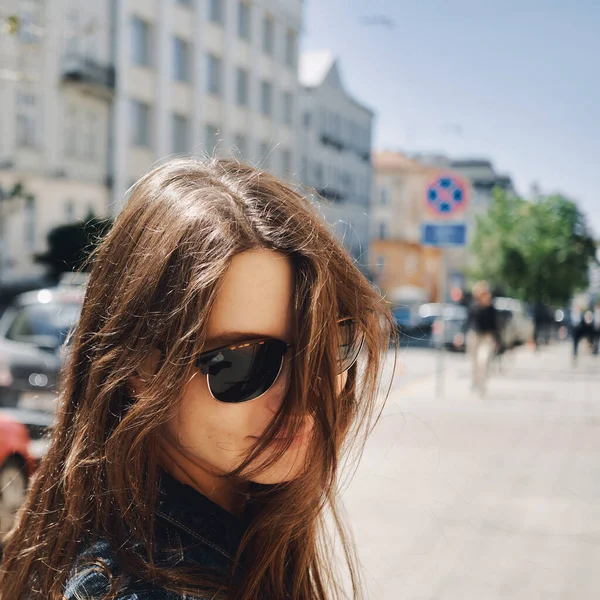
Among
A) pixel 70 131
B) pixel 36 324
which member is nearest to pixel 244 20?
pixel 70 131

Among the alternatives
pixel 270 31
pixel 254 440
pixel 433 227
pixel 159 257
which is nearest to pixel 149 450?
pixel 254 440

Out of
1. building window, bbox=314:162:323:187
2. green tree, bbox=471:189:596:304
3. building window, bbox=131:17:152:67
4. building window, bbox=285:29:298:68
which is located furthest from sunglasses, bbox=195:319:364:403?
building window, bbox=314:162:323:187

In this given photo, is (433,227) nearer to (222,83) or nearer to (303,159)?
(222,83)

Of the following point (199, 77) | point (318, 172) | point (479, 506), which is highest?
point (199, 77)

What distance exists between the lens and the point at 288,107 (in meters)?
44.8

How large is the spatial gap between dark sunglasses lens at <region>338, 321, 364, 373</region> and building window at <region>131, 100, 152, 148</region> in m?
32.7

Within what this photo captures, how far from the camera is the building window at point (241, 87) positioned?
3972cm

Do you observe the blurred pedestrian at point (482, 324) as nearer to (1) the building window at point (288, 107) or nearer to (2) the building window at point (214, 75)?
(2) the building window at point (214, 75)

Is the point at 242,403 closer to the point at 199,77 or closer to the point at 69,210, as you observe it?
the point at 69,210

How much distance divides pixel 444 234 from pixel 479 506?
331 inches

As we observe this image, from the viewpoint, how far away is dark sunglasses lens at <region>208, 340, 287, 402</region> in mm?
1288

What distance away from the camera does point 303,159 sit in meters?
49.2

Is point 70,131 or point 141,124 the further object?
point 141,124

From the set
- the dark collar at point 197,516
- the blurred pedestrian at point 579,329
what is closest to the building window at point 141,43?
the blurred pedestrian at point 579,329
